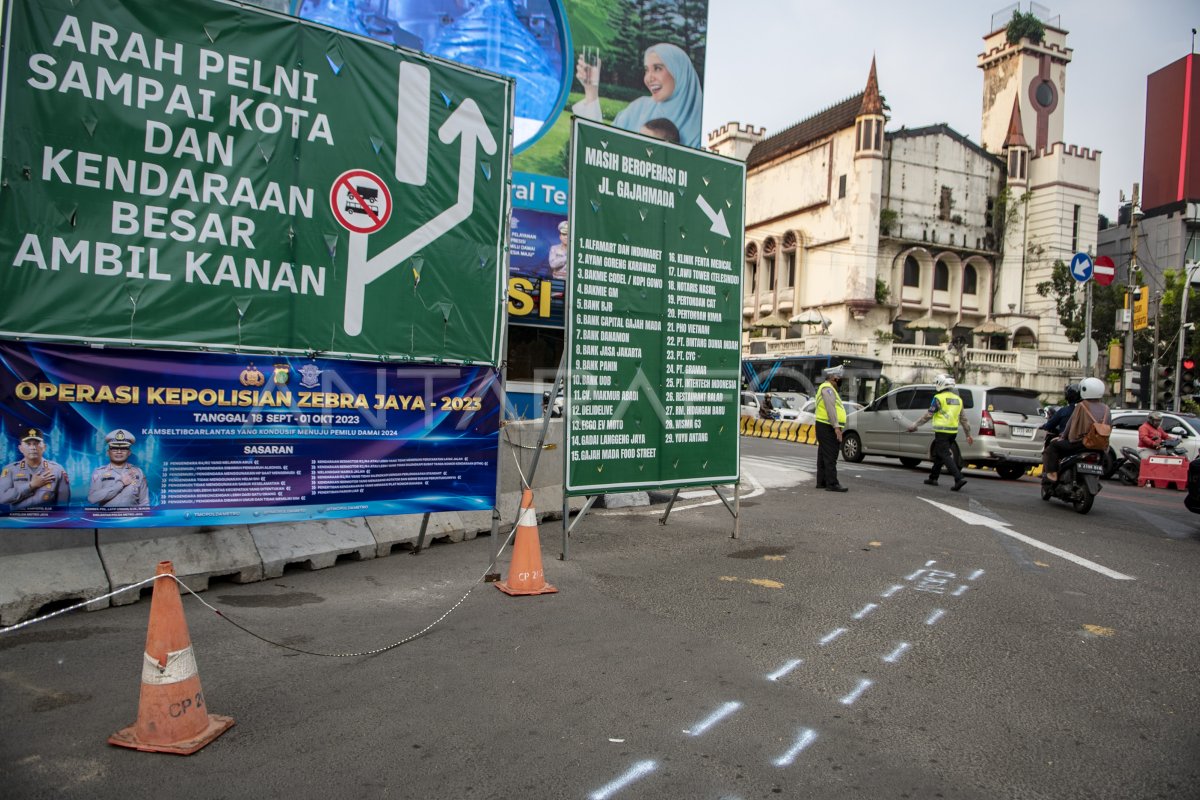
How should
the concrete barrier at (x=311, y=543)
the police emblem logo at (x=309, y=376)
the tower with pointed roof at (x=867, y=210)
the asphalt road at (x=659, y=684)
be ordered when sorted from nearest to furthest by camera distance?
the asphalt road at (x=659, y=684), the police emblem logo at (x=309, y=376), the concrete barrier at (x=311, y=543), the tower with pointed roof at (x=867, y=210)

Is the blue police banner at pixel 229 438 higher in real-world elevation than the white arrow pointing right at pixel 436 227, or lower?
lower

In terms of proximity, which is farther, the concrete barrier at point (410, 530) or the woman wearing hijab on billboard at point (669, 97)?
the woman wearing hijab on billboard at point (669, 97)

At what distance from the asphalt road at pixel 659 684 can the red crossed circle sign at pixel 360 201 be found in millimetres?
2665

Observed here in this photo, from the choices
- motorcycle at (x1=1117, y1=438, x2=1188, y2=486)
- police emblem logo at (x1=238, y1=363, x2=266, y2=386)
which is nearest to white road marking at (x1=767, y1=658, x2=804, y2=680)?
police emblem logo at (x1=238, y1=363, x2=266, y2=386)

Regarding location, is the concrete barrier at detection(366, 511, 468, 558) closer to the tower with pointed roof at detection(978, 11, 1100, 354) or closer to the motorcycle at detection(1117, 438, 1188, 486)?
the motorcycle at detection(1117, 438, 1188, 486)

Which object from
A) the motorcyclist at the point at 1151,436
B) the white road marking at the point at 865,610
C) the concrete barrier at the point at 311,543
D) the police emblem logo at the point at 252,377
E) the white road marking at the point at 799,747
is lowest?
the white road marking at the point at 865,610

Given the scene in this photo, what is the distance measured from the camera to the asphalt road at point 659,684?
10.8 feet

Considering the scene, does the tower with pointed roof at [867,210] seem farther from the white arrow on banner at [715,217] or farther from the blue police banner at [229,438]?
the blue police banner at [229,438]

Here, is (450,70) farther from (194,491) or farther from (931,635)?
(931,635)

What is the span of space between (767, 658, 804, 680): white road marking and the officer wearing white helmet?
8.07 metres

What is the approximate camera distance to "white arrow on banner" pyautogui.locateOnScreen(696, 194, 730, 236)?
8.18 meters

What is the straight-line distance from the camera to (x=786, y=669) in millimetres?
4543

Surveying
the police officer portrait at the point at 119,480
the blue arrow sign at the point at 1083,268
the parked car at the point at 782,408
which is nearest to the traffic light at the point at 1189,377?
the blue arrow sign at the point at 1083,268

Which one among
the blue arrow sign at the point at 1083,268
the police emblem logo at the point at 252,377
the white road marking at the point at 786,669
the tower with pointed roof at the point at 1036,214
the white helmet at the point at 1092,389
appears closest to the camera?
the white road marking at the point at 786,669
